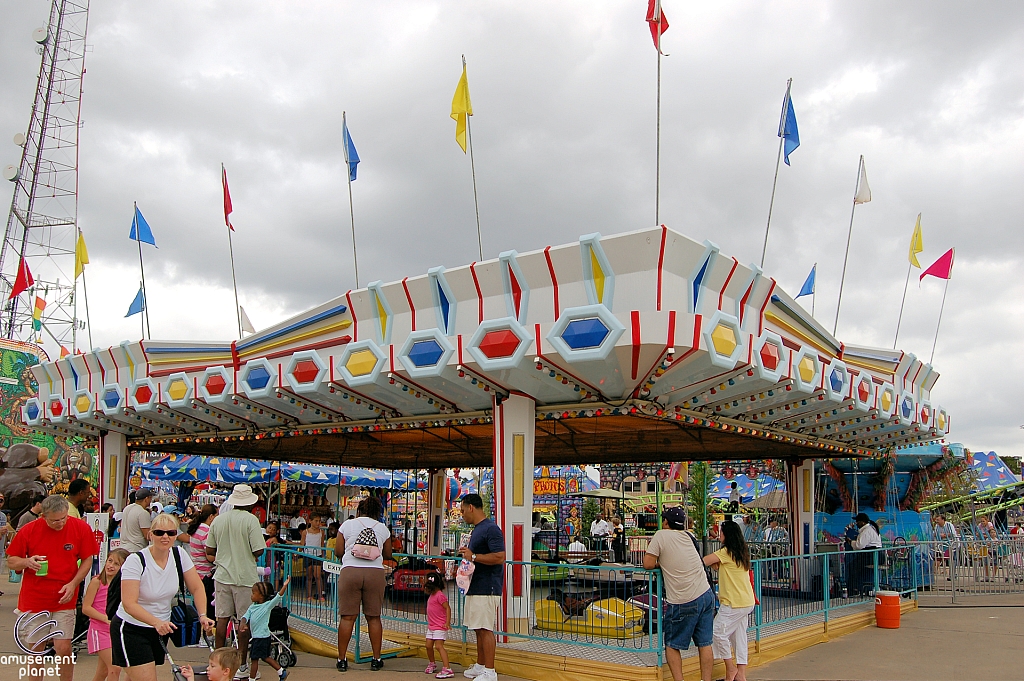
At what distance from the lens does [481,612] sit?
6.49 m

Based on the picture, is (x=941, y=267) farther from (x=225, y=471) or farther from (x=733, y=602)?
(x=225, y=471)

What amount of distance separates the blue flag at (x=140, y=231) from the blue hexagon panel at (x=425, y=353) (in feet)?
24.0

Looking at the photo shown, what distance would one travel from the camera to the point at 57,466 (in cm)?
3067

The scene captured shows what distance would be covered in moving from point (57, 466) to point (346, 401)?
2644 cm

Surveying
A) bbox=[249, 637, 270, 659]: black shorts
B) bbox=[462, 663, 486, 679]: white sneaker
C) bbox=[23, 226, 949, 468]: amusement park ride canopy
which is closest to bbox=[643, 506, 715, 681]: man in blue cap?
bbox=[462, 663, 486, 679]: white sneaker

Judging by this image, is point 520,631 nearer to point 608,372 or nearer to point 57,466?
point 608,372

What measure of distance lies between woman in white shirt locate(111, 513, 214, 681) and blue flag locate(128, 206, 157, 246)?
31.2ft

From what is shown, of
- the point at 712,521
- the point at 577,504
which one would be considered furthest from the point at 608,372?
the point at 577,504

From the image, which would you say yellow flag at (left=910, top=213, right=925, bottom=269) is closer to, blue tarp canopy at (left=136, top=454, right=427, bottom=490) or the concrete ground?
the concrete ground

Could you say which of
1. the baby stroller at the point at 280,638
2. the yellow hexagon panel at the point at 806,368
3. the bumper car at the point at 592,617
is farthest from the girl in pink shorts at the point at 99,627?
the yellow hexagon panel at the point at 806,368

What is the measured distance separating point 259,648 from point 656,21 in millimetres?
7501

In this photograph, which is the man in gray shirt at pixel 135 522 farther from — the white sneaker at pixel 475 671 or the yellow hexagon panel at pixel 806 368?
the yellow hexagon panel at pixel 806 368

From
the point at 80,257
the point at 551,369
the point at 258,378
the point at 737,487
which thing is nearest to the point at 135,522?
the point at 258,378

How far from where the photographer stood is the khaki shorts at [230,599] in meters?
7.06
